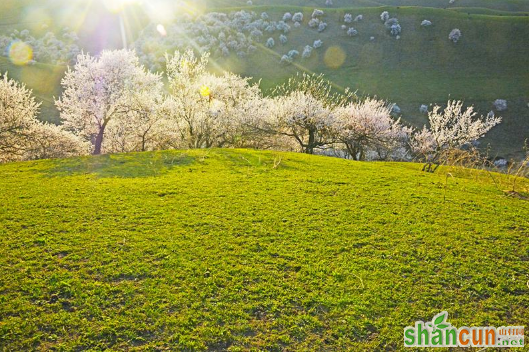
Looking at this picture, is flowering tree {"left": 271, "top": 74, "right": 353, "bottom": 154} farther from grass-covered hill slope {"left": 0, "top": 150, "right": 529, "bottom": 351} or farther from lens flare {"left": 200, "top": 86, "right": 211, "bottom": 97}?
grass-covered hill slope {"left": 0, "top": 150, "right": 529, "bottom": 351}

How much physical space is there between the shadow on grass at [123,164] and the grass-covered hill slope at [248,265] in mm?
2699

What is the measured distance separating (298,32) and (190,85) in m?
90.7

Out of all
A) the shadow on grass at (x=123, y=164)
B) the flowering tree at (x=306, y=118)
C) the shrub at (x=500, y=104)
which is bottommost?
the shadow on grass at (x=123, y=164)

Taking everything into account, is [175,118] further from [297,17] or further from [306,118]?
[297,17]

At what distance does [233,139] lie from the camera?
36062mm

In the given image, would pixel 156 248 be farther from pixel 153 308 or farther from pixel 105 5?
pixel 105 5

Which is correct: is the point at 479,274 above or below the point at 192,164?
below

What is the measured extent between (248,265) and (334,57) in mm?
105889

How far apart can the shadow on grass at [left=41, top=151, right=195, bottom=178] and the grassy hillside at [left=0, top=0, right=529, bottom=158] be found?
2344 inches

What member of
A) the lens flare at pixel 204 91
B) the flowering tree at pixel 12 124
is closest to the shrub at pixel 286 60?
the lens flare at pixel 204 91

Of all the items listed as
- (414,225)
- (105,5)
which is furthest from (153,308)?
(105,5)

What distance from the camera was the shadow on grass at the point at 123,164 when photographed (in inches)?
674

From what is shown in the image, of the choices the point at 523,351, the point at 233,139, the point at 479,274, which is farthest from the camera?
the point at 233,139

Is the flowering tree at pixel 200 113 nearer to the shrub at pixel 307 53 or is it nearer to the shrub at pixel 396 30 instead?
the shrub at pixel 307 53
